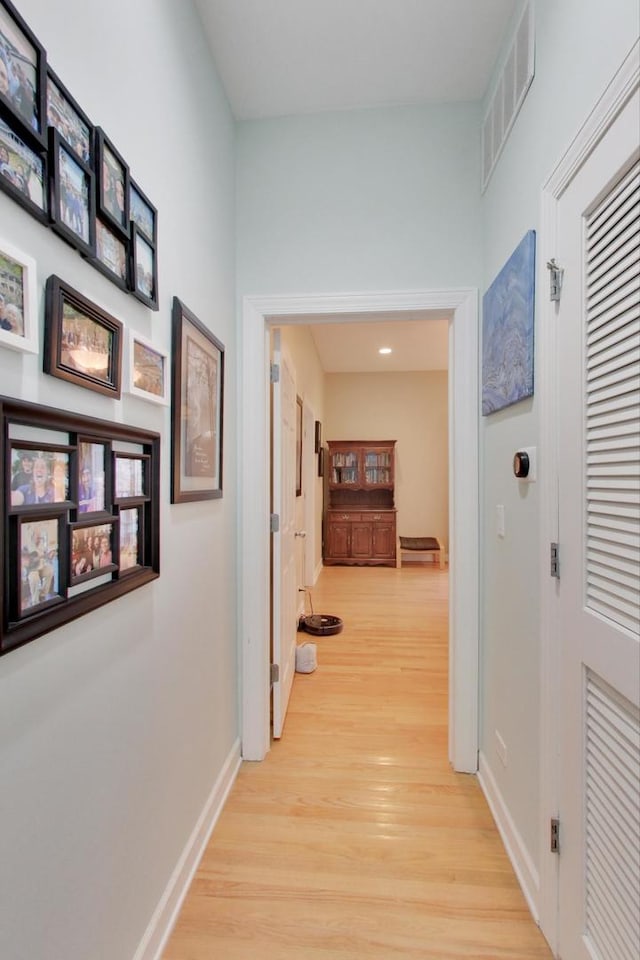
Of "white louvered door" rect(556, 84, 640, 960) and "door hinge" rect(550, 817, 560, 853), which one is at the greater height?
"white louvered door" rect(556, 84, 640, 960)

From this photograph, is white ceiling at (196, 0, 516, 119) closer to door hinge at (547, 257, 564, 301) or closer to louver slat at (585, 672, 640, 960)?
door hinge at (547, 257, 564, 301)

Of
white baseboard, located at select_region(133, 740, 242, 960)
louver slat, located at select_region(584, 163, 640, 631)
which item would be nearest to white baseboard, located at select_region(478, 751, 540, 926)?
louver slat, located at select_region(584, 163, 640, 631)

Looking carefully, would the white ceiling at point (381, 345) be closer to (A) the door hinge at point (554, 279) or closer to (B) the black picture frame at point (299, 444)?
(B) the black picture frame at point (299, 444)

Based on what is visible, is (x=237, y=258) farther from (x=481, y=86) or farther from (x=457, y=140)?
(x=481, y=86)

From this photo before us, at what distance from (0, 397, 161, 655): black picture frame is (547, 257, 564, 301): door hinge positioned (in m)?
1.19

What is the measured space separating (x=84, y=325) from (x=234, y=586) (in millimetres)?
1374

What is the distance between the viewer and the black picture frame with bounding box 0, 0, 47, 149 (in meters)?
0.67

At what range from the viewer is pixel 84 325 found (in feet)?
2.90

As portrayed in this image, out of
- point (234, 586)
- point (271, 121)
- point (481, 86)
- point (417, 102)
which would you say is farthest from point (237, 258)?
point (234, 586)

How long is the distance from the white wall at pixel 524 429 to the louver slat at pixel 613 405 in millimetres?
257

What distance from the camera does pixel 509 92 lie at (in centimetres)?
157

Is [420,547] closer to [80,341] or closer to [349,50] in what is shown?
[349,50]

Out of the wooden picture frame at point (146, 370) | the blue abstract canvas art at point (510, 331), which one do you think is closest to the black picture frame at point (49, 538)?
the wooden picture frame at point (146, 370)

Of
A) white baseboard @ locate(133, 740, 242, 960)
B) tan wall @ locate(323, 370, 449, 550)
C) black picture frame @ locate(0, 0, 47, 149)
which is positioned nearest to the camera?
black picture frame @ locate(0, 0, 47, 149)
